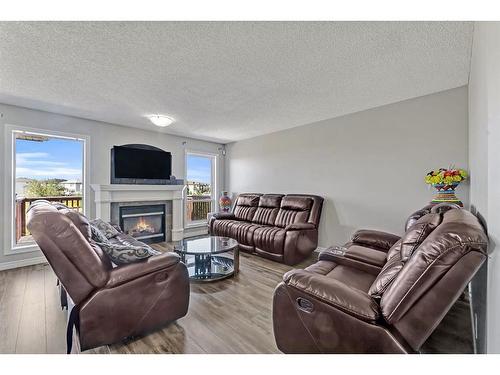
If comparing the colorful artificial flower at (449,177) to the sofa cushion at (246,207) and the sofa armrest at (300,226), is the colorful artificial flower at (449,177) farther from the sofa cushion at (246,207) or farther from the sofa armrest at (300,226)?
the sofa cushion at (246,207)

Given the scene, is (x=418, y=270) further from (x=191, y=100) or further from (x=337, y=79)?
(x=191, y=100)

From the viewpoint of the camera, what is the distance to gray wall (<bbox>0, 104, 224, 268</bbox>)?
10.9 ft

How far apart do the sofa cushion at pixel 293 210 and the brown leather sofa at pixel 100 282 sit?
261 centimetres

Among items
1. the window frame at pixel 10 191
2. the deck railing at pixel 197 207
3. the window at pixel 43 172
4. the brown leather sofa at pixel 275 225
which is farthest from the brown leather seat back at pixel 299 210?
the window frame at pixel 10 191

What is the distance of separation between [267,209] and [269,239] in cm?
111

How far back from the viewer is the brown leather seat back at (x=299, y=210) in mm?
3976

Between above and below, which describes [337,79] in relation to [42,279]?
above

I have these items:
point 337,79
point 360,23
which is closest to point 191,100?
point 337,79

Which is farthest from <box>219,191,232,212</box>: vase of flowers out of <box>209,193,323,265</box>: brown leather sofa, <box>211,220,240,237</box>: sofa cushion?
<box>211,220,240,237</box>: sofa cushion

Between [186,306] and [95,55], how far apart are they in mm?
2431

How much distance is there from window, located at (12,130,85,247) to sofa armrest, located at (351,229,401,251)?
15.1 ft

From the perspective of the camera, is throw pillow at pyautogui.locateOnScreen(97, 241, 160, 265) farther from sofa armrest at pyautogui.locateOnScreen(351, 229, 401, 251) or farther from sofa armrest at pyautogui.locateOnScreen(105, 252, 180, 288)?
sofa armrest at pyautogui.locateOnScreen(351, 229, 401, 251)
